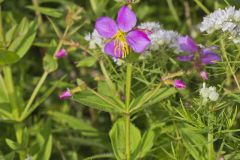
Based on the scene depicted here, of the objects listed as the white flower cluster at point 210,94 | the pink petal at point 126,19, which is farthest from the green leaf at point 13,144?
the white flower cluster at point 210,94

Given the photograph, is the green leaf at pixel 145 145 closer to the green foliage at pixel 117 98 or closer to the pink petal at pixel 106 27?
the green foliage at pixel 117 98

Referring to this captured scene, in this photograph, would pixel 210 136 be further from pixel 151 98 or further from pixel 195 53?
pixel 195 53

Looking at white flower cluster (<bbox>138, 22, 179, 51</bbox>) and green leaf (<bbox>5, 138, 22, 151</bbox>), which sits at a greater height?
white flower cluster (<bbox>138, 22, 179, 51</bbox>)

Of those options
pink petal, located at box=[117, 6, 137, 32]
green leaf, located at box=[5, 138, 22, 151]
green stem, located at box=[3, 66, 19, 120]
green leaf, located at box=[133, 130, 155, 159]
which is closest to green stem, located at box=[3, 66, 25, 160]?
green stem, located at box=[3, 66, 19, 120]

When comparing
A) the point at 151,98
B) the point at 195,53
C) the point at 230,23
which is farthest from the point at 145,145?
the point at 230,23

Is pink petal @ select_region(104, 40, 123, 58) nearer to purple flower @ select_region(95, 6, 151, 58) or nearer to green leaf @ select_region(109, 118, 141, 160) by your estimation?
purple flower @ select_region(95, 6, 151, 58)
